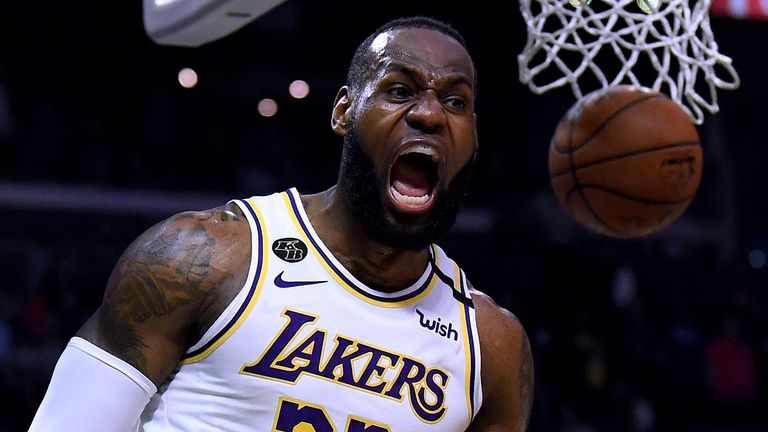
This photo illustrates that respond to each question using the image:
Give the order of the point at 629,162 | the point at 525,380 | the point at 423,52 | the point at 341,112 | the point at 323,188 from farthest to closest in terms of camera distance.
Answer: the point at 323,188 → the point at 629,162 → the point at 525,380 → the point at 341,112 → the point at 423,52

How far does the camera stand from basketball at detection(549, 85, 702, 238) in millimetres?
3266

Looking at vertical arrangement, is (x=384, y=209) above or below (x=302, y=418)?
above

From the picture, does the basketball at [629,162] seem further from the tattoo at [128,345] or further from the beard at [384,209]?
the tattoo at [128,345]

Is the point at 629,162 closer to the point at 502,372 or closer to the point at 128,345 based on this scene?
the point at 502,372

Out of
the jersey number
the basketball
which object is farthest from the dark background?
the jersey number

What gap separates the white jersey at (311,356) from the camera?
2.12m

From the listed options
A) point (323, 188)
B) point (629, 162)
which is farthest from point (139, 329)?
point (323, 188)

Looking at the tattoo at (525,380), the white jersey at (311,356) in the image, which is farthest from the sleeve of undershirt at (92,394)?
the tattoo at (525,380)

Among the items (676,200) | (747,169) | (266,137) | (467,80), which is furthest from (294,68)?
(467,80)

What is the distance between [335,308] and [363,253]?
0.51 feet

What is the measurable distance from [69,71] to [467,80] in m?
7.59

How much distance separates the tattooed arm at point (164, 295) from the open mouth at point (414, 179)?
1.17 ft

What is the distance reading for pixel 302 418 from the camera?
7.03ft

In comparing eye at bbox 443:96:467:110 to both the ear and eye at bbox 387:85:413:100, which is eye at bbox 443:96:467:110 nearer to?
eye at bbox 387:85:413:100
